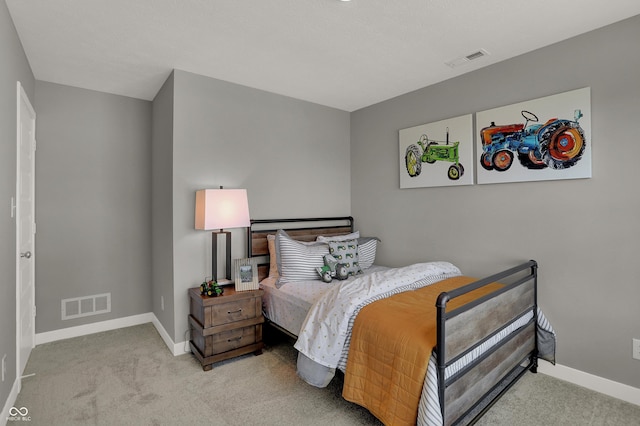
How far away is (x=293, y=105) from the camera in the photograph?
367 cm

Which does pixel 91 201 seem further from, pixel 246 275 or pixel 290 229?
pixel 290 229

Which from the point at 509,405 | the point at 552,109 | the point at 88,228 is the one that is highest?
the point at 552,109

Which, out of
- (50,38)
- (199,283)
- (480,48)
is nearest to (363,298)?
(199,283)

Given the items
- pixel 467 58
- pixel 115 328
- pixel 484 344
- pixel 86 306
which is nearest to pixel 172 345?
pixel 115 328

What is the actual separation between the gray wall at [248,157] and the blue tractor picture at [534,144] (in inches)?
68.3

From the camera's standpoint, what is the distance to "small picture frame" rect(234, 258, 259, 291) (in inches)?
112

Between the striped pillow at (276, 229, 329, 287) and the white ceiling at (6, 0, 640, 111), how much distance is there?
1569 mm

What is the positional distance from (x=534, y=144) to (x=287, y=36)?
203 cm

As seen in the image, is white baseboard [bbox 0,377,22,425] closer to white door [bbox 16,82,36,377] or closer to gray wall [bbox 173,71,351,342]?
white door [bbox 16,82,36,377]

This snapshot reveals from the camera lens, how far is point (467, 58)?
106 inches

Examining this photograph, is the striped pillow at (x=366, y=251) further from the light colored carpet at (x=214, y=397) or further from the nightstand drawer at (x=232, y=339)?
the nightstand drawer at (x=232, y=339)

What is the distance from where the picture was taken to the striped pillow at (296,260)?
117 inches

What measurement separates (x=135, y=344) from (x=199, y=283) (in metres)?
0.87

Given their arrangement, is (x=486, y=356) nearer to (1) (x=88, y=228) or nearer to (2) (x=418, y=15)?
(2) (x=418, y=15)
